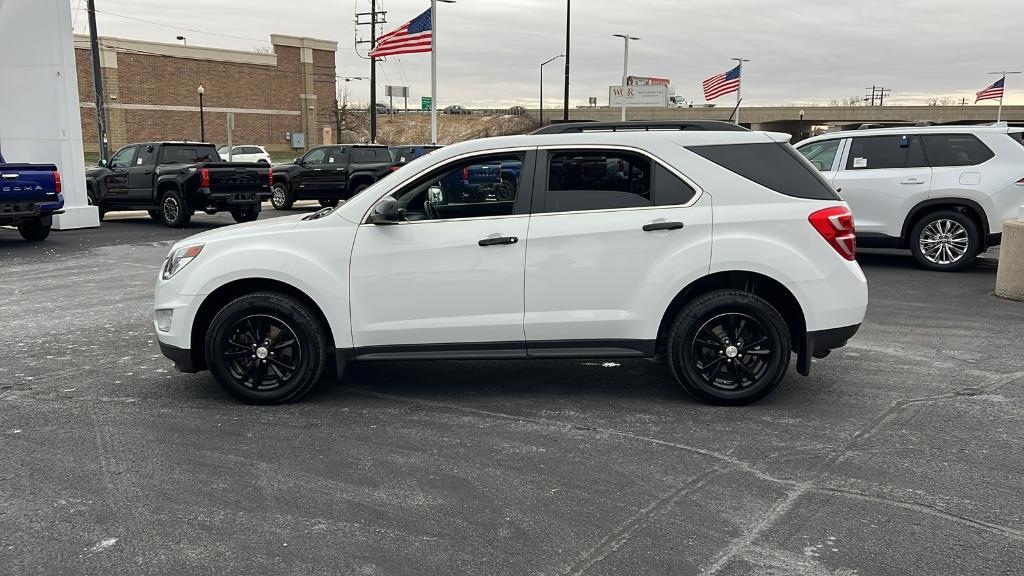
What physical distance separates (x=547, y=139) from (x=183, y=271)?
2.56 metres

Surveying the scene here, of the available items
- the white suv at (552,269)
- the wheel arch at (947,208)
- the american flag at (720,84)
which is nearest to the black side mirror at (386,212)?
the white suv at (552,269)

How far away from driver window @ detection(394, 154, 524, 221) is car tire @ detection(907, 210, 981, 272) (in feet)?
26.4

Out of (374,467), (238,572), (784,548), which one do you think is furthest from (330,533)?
(784,548)

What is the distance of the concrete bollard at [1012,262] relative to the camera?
9.23m

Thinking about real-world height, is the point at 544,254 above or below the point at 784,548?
above

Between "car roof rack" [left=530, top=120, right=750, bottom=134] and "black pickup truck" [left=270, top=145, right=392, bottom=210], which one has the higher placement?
"car roof rack" [left=530, top=120, right=750, bottom=134]

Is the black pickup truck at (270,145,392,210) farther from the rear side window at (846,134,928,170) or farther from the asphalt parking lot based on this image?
the asphalt parking lot

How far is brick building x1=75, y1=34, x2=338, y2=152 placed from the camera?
5925 cm

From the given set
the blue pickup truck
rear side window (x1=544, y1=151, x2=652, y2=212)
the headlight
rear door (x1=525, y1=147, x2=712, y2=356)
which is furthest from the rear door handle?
the blue pickup truck

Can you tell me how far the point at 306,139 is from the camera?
72812 millimetres

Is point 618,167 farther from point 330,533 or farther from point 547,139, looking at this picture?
point 330,533

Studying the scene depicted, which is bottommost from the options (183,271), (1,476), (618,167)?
(1,476)

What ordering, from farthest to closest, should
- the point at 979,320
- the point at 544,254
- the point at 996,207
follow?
the point at 996,207 → the point at 979,320 → the point at 544,254

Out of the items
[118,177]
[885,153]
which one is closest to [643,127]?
[885,153]
